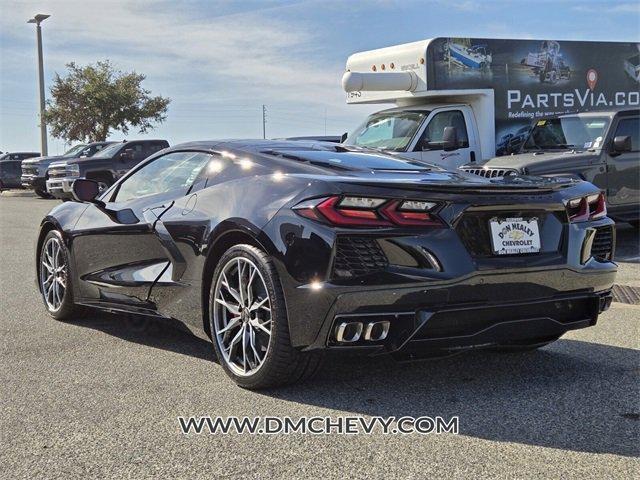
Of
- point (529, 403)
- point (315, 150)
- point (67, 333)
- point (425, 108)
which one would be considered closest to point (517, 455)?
point (529, 403)

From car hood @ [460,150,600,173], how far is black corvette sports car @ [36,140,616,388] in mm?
4936

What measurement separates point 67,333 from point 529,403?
10.9 feet

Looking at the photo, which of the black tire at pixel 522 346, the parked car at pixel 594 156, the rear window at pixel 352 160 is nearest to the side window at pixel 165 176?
the rear window at pixel 352 160

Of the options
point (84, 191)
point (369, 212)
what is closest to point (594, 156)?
point (84, 191)

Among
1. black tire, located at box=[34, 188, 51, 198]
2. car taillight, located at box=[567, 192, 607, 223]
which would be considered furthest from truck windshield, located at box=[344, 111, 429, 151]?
black tire, located at box=[34, 188, 51, 198]

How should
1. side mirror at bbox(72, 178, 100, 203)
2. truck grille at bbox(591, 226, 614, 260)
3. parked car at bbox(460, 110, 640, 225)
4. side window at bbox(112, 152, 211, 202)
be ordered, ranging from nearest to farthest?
truck grille at bbox(591, 226, 614, 260) < side window at bbox(112, 152, 211, 202) < side mirror at bbox(72, 178, 100, 203) < parked car at bbox(460, 110, 640, 225)

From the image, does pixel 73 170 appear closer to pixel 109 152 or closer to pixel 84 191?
pixel 109 152

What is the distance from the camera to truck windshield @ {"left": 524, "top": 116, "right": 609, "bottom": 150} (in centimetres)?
1027

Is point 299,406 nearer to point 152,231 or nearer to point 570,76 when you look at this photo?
point 152,231

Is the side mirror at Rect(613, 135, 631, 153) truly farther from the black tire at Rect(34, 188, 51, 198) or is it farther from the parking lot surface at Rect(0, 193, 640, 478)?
the black tire at Rect(34, 188, 51, 198)

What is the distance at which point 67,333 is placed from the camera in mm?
5516

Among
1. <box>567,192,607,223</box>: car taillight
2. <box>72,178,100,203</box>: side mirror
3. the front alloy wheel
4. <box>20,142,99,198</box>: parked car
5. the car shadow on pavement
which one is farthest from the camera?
<box>20,142,99,198</box>: parked car

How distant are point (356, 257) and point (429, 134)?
8112mm

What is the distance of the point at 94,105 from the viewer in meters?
40.3
